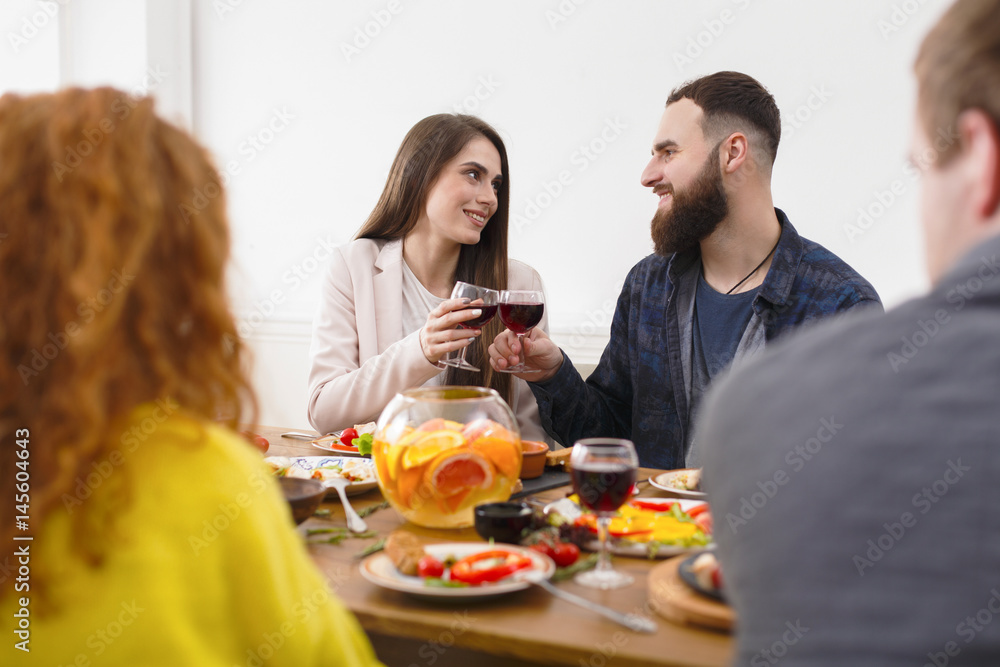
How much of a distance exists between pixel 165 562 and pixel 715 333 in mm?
2069

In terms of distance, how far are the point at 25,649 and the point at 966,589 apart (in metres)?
0.81

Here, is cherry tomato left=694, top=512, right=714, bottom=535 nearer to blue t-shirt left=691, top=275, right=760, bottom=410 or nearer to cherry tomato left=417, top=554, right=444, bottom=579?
cherry tomato left=417, top=554, right=444, bottom=579

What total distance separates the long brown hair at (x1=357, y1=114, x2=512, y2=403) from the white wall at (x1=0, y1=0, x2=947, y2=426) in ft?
3.01

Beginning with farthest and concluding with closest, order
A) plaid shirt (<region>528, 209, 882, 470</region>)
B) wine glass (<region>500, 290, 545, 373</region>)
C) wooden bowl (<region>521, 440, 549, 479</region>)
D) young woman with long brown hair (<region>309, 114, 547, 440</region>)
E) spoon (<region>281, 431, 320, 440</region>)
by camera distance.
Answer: young woman with long brown hair (<region>309, 114, 547, 440</region>), plaid shirt (<region>528, 209, 882, 470</region>), spoon (<region>281, 431, 320, 440</region>), wine glass (<region>500, 290, 545, 373</region>), wooden bowl (<region>521, 440, 549, 479</region>)

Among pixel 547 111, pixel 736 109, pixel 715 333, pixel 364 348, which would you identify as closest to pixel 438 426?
pixel 364 348

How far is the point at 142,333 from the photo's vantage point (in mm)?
764

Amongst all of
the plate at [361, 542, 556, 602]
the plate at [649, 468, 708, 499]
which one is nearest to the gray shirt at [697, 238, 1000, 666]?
the plate at [361, 542, 556, 602]

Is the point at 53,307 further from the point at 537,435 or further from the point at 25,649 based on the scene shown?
the point at 537,435

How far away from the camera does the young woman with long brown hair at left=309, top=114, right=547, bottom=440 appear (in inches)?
101

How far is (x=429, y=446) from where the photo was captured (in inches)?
50.8

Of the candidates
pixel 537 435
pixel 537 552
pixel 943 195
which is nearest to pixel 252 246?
pixel 537 435

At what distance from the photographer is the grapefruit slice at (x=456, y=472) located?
1290 millimetres

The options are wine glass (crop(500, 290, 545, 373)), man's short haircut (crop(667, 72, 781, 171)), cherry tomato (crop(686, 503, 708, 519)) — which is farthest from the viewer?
man's short haircut (crop(667, 72, 781, 171))

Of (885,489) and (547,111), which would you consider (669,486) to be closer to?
(885,489)
